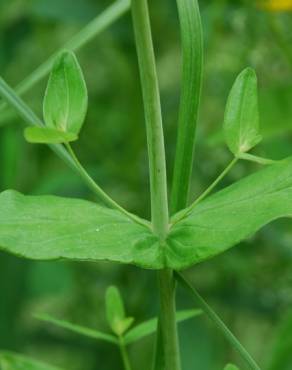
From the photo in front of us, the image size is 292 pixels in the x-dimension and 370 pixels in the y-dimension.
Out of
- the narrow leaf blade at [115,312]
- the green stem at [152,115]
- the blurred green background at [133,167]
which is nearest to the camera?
the green stem at [152,115]

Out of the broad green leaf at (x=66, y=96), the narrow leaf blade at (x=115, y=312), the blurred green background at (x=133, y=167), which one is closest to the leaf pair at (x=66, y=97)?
the broad green leaf at (x=66, y=96)

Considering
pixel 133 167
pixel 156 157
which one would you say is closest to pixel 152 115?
pixel 156 157

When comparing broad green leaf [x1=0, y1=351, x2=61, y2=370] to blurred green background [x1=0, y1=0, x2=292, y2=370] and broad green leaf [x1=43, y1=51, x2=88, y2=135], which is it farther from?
blurred green background [x1=0, y1=0, x2=292, y2=370]

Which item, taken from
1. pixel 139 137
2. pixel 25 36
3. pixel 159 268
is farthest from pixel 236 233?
pixel 25 36

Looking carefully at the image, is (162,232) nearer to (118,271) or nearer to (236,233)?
(236,233)

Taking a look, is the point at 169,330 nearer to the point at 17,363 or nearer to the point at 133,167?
the point at 17,363

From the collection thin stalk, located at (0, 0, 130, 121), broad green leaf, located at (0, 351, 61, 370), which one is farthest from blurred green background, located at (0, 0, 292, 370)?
broad green leaf, located at (0, 351, 61, 370)

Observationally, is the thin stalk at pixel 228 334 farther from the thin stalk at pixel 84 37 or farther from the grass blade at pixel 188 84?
the thin stalk at pixel 84 37
